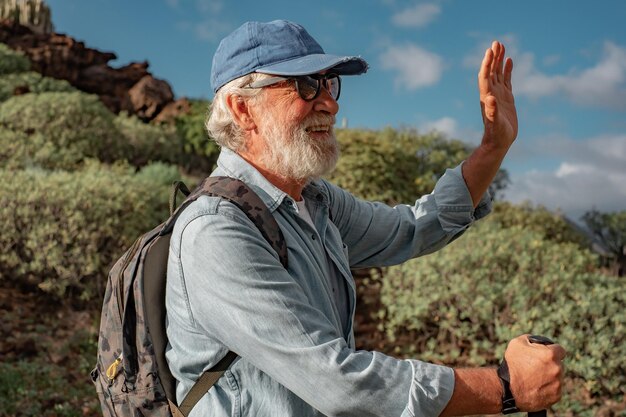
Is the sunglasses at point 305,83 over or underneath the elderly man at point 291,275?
over

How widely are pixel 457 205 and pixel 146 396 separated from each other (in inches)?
55.7

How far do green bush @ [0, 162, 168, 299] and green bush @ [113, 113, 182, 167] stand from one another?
7.42 m

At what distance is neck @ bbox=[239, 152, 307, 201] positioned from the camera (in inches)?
96.9

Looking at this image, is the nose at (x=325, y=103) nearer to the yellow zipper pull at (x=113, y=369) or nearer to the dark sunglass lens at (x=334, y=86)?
the dark sunglass lens at (x=334, y=86)

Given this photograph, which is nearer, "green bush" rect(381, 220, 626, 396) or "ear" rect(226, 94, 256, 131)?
"ear" rect(226, 94, 256, 131)

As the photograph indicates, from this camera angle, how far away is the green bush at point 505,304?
624 cm

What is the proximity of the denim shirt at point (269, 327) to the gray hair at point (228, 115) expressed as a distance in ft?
0.19

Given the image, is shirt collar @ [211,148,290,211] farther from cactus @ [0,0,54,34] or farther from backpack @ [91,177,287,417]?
cactus @ [0,0,54,34]

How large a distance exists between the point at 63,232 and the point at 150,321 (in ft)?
22.1

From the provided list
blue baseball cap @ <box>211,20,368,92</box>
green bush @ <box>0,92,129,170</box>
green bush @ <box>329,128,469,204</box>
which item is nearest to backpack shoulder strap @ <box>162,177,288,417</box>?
blue baseball cap @ <box>211,20,368,92</box>

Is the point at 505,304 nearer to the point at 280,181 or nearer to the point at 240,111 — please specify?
the point at 280,181

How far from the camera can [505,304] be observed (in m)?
6.90

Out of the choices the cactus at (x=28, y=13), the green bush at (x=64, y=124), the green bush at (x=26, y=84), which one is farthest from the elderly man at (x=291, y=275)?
the cactus at (x=28, y=13)

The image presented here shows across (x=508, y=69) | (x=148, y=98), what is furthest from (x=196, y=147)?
(x=508, y=69)
